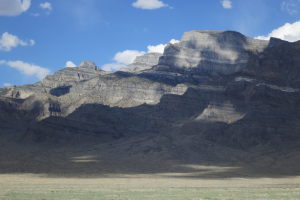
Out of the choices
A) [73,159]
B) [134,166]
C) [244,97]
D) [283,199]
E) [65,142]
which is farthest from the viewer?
[244,97]

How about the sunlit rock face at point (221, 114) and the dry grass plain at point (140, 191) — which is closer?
the dry grass plain at point (140, 191)

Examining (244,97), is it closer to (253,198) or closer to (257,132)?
(257,132)

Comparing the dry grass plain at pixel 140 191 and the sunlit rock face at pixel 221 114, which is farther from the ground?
the sunlit rock face at pixel 221 114

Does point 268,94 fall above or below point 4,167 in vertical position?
above

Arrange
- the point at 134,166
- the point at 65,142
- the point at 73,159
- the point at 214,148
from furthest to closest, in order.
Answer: the point at 65,142 → the point at 214,148 → the point at 73,159 → the point at 134,166

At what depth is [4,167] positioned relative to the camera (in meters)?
116

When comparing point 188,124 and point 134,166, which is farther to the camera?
point 188,124

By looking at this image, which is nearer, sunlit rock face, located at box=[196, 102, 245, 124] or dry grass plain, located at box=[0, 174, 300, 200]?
dry grass plain, located at box=[0, 174, 300, 200]

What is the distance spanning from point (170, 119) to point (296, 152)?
55575 mm

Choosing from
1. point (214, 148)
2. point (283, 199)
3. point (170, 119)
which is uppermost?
point (170, 119)

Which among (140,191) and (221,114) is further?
(221,114)

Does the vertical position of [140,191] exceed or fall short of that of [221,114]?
it falls short

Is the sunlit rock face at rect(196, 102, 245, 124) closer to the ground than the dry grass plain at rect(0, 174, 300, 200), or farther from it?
farther from it

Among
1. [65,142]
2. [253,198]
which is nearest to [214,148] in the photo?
[65,142]
